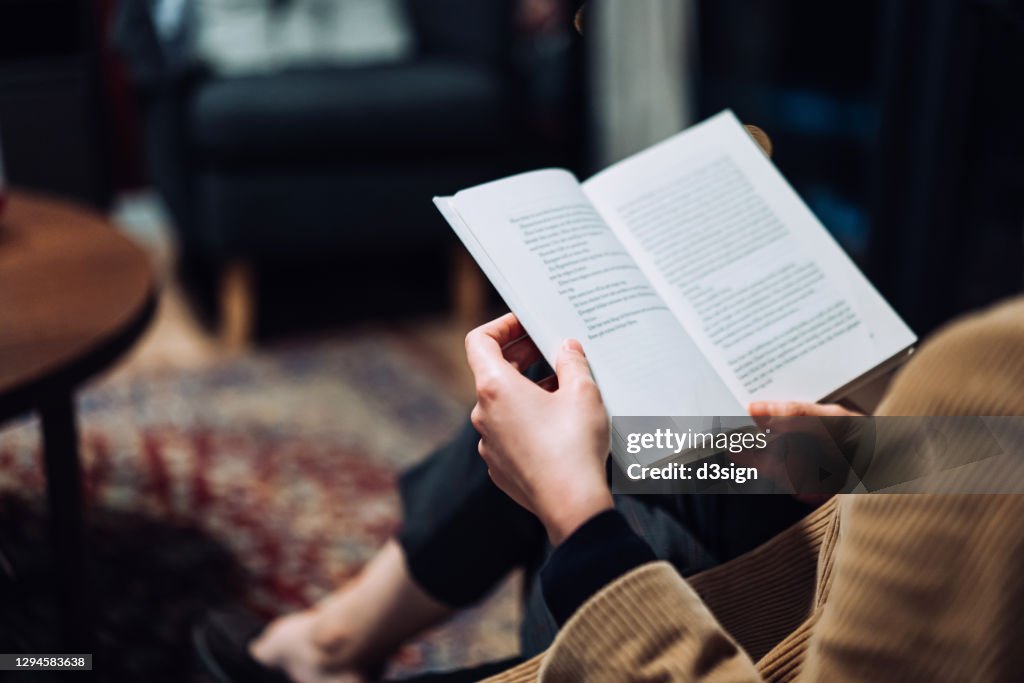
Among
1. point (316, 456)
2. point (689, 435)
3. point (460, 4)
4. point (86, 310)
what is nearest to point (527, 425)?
point (689, 435)

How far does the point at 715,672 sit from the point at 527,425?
14 cm

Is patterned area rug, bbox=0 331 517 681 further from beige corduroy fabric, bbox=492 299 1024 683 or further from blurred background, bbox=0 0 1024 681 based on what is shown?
beige corduroy fabric, bbox=492 299 1024 683

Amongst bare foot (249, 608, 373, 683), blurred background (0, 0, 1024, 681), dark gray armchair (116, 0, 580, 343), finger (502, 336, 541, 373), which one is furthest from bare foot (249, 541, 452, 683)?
dark gray armchair (116, 0, 580, 343)

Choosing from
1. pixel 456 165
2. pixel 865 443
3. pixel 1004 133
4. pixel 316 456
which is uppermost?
pixel 865 443

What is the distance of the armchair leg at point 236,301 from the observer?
1.93 m

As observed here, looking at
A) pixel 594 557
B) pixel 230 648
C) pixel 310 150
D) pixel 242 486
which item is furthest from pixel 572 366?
pixel 310 150

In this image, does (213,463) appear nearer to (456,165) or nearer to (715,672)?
(456,165)

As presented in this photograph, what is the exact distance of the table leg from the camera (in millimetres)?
990

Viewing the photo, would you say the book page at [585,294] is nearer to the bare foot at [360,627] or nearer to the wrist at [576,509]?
the wrist at [576,509]

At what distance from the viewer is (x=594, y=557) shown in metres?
0.43

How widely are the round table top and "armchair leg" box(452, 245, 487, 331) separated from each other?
869mm

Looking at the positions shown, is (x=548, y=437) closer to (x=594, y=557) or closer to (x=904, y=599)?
(x=594, y=557)

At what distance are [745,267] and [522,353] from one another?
19 centimetres

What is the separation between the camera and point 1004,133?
1.67 meters
